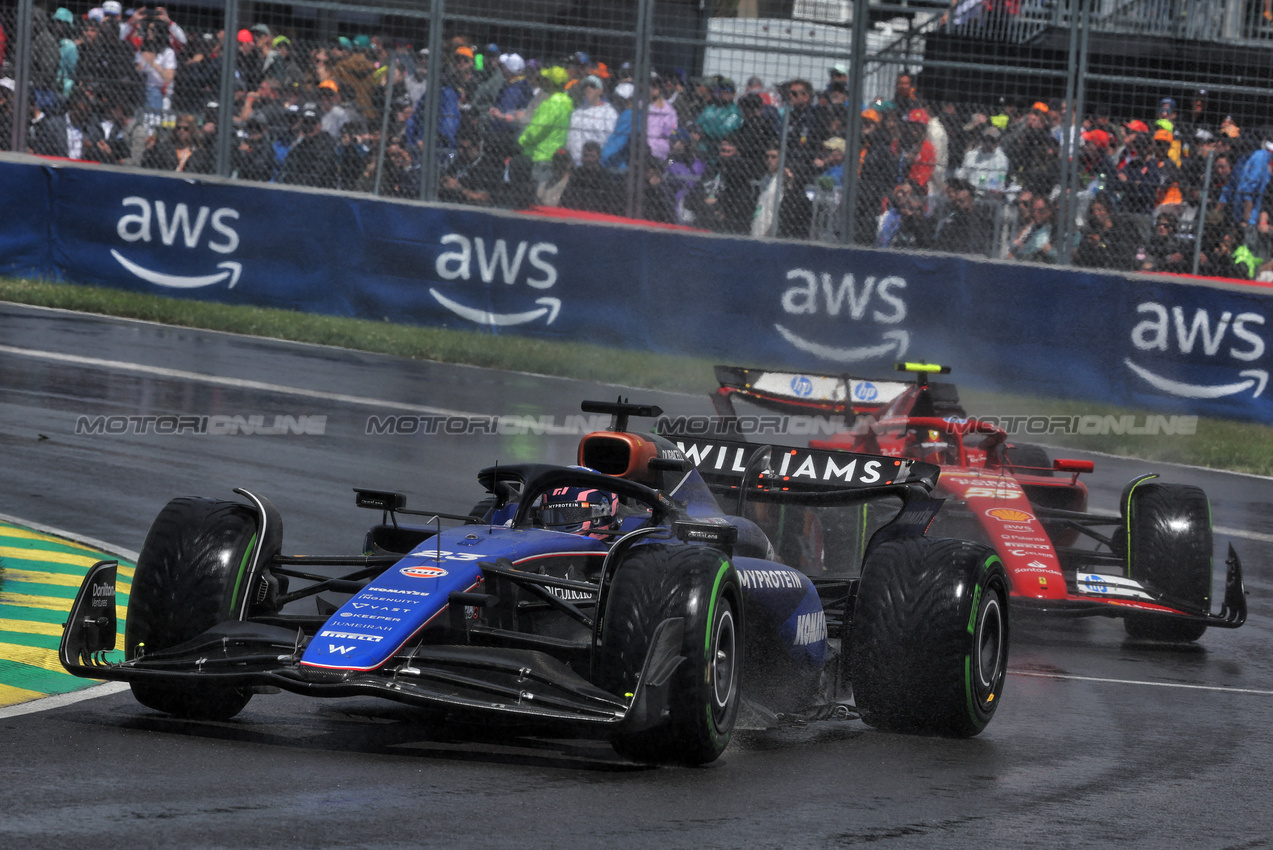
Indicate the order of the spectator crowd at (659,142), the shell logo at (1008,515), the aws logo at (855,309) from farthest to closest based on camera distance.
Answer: the aws logo at (855,309) → the spectator crowd at (659,142) → the shell logo at (1008,515)

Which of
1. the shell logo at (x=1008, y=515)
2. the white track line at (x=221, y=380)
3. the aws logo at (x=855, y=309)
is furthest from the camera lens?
the aws logo at (x=855, y=309)

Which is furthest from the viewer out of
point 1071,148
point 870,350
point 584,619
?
point 1071,148

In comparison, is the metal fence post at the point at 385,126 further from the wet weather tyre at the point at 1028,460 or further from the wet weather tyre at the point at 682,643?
the wet weather tyre at the point at 682,643

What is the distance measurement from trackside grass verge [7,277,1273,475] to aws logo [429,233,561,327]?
0.22 m

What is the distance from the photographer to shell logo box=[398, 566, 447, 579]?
19.0ft

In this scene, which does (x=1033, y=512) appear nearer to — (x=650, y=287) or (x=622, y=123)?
(x=650, y=287)

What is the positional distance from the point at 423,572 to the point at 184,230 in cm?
1268

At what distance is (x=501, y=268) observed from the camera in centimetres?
1716

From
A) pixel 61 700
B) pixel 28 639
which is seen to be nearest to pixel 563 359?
pixel 28 639

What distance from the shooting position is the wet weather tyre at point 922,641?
645 cm

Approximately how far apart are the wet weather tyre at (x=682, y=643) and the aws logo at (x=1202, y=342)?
436 inches

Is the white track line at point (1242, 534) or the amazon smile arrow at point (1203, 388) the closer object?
the white track line at point (1242, 534)

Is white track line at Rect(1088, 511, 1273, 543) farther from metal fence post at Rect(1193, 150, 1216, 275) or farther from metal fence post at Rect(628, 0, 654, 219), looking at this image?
metal fence post at Rect(628, 0, 654, 219)

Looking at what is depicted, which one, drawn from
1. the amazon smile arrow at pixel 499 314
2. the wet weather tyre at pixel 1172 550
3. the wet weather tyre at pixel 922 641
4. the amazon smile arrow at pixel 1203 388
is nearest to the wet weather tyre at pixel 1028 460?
the wet weather tyre at pixel 1172 550
